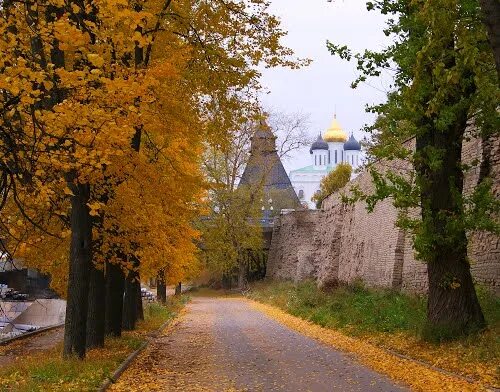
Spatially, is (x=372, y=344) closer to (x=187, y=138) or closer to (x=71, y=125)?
(x=187, y=138)

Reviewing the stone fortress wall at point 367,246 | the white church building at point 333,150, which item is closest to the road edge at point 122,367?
the stone fortress wall at point 367,246

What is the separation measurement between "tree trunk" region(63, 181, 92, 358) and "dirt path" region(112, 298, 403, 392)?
1121mm

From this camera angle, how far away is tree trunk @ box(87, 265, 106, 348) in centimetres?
1510

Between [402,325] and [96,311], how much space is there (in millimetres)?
7180

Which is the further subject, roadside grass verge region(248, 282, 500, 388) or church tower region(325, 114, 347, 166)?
church tower region(325, 114, 347, 166)

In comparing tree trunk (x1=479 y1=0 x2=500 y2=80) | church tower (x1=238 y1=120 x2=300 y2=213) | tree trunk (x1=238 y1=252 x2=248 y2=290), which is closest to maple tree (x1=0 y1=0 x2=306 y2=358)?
tree trunk (x1=479 y1=0 x2=500 y2=80)

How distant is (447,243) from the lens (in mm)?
13953

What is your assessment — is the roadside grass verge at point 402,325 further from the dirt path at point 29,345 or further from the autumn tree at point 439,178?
the dirt path at point 29,345

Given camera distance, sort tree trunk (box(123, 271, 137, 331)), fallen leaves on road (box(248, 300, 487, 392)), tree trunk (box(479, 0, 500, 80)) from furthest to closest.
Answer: tree trunk (box(123, 271, 137, 331))
fallen leaves on road (box(248, 300, 487, 392))
tree trunk (box(479, 0, 500, 80))

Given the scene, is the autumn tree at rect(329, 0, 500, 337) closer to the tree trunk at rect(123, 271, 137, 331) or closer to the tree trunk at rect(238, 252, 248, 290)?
the tree trunk at rect(123, 271, 137, 331)

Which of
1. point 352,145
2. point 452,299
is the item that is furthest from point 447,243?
point 352,145

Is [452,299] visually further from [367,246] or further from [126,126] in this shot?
[367,246]

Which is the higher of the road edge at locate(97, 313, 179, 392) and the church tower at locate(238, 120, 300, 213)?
the church tower at locate(238, 120, 300, 213)

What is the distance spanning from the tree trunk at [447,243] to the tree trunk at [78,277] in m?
6.66
